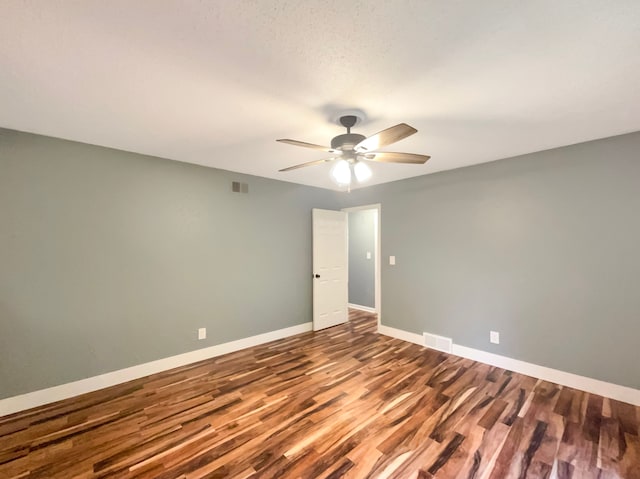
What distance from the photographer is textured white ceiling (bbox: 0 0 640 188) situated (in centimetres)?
118

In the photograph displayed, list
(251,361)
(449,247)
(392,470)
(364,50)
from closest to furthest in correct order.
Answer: (364,50) < (392,470) < (251,361) < (449,247)

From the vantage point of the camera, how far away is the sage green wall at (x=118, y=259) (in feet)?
7.93

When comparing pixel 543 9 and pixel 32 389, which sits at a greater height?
pixel 543 9

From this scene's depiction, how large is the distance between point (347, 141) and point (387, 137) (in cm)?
35

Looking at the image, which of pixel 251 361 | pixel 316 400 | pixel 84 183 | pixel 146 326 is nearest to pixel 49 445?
pixel 146 326

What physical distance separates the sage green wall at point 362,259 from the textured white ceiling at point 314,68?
11.1ft

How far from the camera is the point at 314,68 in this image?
1.53 m

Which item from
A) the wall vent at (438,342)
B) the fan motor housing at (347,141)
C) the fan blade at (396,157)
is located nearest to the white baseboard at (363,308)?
the wall vent at (438,342)

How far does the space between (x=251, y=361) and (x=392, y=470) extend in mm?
2089

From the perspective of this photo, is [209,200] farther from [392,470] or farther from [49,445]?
[392,470]

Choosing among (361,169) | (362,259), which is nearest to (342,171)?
(361,169)

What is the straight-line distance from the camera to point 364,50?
55.0 inches

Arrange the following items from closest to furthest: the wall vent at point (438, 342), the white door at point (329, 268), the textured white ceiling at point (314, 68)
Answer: the textured white ceiling at point (314, 68) < the wall vent at point (438, 342) < the white door at point (329, 268)

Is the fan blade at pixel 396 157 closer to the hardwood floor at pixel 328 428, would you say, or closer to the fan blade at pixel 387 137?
the fan blade at pixel 387 137
